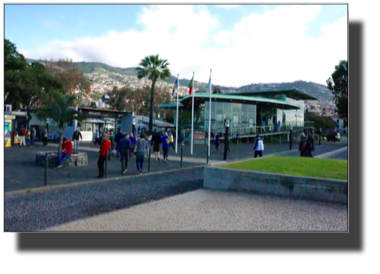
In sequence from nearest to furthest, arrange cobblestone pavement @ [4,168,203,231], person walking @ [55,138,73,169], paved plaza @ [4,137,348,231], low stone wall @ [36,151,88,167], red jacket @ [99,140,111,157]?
paved plaza @ [4,137,348,231]
cobblestone pavement @ [4,168,203,231]
red jacket @ [99,140,111,157]
person walking @ [55,138,73,169]
low stone wall @ [36,151,88,167]

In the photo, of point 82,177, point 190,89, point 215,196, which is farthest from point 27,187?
point 190,89

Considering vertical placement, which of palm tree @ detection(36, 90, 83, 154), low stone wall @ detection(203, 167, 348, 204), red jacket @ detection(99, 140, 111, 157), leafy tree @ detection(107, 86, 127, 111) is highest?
leafy tree @ detection(107, 86, 127, 111)

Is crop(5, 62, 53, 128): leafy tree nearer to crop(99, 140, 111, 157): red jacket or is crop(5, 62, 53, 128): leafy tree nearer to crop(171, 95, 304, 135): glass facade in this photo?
crop(171, 95, 304, 135): glass facade

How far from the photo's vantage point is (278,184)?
867 centimetres

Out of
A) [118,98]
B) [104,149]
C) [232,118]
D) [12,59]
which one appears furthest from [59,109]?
[118,98]

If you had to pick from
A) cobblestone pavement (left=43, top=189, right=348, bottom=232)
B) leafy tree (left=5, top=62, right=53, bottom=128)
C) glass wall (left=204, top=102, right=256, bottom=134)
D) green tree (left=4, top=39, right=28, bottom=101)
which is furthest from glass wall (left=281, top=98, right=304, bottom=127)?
cobblestone pavement (left=43, top=189, right=348, bottom=232)

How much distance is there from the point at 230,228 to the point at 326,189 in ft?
11.2

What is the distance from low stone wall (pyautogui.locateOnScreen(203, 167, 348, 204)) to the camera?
791cm

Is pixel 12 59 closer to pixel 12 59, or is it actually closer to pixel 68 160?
pixel 12 59

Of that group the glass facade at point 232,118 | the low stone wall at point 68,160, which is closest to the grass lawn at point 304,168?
the low stone wall at point 68,160

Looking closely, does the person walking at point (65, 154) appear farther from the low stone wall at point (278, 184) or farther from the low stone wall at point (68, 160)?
the low stone wall at point (278, 184)

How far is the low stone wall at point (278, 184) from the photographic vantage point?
7906mm

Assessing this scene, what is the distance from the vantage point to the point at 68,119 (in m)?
15.8
